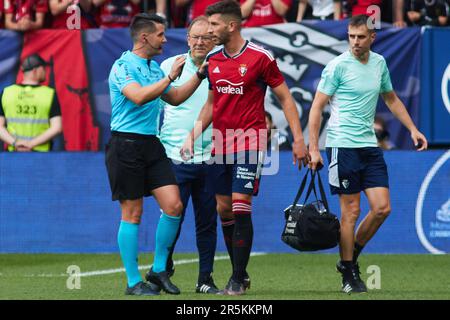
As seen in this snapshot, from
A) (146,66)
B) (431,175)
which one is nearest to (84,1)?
(431,175)

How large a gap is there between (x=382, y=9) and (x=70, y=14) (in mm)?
3762

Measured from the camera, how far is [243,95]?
9422 millimetres

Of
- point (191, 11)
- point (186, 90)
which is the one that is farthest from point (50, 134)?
point (186, 90)

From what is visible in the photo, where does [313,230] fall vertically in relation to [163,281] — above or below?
above

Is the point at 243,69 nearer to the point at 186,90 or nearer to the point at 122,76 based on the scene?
the point at 186,90

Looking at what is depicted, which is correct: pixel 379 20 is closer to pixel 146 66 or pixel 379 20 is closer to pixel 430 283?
pixel 430 283

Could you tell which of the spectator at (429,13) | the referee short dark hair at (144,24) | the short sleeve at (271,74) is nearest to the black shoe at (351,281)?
the short sleeve at (271,74)

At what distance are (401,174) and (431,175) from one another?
13.1 inches

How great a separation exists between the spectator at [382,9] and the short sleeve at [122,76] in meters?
5.36

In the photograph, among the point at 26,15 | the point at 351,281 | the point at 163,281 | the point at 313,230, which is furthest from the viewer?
the point at 26,15

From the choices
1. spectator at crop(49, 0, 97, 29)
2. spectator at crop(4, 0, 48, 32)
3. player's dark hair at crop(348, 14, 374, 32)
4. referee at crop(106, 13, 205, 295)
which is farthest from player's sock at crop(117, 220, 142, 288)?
spectator at crop(49, 0, 97, 29)

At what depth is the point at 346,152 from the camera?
998 cm

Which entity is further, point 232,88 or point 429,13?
point 429,13

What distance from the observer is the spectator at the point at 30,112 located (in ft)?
46.6
